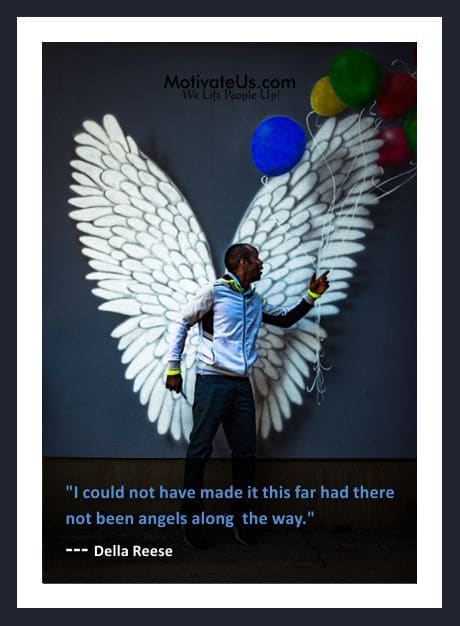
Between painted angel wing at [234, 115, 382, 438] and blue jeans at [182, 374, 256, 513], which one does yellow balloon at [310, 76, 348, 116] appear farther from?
blue jeans at [182, 374, 256, 513]

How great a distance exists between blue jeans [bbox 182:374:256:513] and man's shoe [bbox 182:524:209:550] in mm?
111

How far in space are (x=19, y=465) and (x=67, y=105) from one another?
93.3 inches

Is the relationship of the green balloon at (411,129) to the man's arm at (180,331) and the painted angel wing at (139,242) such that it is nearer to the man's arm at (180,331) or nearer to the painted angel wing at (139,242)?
the painted angel wing at (139,242)

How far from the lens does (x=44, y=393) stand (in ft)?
20.0

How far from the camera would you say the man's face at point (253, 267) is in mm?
5805

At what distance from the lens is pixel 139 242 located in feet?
19.8

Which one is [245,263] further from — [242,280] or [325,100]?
[325,100]

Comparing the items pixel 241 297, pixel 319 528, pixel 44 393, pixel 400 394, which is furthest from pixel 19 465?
pixel 400 394

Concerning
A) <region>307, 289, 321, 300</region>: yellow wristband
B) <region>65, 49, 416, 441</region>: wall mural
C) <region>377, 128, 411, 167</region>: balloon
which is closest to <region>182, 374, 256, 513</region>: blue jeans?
<region>65, 49, 416, 441</region>: wall mural

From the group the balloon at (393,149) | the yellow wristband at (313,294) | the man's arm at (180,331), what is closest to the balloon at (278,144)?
the balloon at (393,149)

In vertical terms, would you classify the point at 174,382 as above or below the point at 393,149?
A: below

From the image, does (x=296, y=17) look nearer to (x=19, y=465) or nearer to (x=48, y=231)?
(x=48, y=231)

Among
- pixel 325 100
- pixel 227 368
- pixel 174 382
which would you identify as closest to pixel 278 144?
pixel 325 100

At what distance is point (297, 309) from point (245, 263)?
45cm
